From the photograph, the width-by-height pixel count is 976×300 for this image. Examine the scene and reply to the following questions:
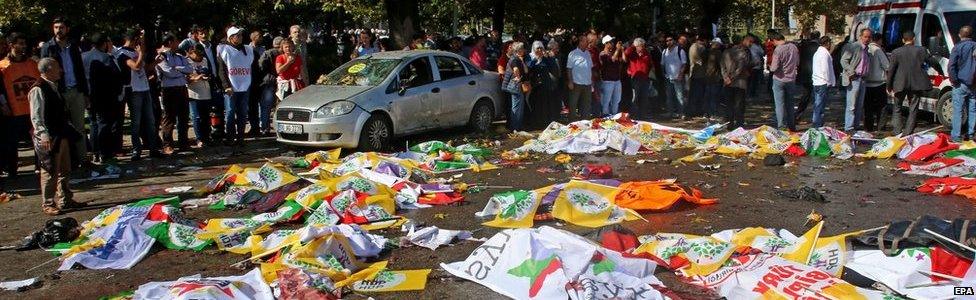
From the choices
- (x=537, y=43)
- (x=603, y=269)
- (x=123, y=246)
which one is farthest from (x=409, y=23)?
(x=603, y=269)

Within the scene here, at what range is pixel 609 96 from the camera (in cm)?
1669

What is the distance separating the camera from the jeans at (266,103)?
47.9 feet

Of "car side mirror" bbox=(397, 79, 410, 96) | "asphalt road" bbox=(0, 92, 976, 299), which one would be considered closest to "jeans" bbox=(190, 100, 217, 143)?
"asphalt road" bbox=(0, 92, 976, 299)

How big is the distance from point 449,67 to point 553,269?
29.7ft

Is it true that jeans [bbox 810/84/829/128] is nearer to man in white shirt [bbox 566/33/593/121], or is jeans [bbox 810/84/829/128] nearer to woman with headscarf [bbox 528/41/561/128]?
man in white shirt [bbox 566/33/593/121]

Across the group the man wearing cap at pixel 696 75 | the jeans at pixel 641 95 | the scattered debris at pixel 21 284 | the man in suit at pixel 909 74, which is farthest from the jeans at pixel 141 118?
the man in suit at pixel 909 74

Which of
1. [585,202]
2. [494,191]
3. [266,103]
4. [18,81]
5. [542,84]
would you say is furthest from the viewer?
[542,84]

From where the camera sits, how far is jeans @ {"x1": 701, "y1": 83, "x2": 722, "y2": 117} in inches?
676

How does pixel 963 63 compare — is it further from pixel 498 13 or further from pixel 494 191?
pixel 498 13

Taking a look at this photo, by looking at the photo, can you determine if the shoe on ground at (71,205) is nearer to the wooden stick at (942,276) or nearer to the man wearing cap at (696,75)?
the wooden stick at (942,276)

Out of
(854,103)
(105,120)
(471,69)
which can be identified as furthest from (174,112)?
(854,103)

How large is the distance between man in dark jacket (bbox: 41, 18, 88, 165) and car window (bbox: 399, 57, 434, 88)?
4.48m

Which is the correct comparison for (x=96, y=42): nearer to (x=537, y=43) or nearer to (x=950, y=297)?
(x=537, y=43)

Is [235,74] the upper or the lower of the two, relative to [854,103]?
upper
